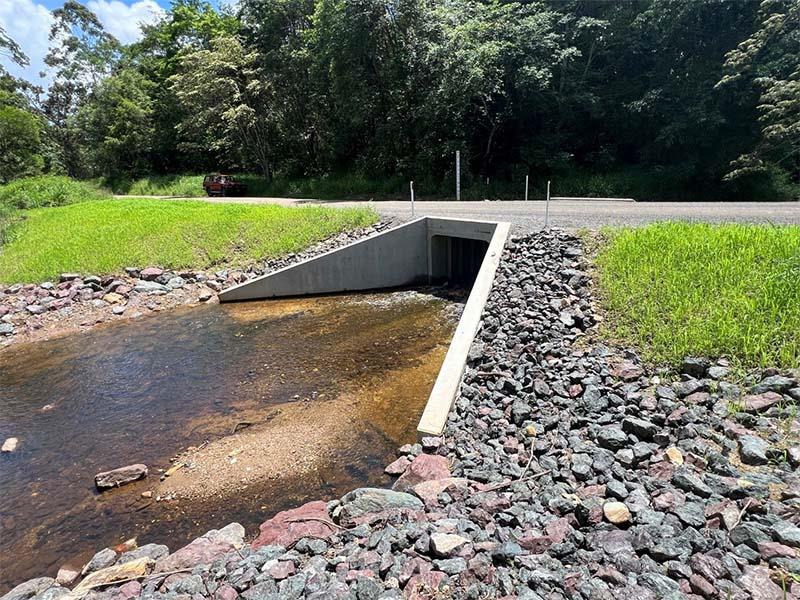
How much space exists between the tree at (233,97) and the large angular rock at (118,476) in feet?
72.0

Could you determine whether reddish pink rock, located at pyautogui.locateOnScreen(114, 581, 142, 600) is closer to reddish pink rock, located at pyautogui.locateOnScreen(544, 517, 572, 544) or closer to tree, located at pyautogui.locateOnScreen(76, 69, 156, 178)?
reddish pink rock, located at pyautogui.locateOnScreen(544, 517, 572, 544)

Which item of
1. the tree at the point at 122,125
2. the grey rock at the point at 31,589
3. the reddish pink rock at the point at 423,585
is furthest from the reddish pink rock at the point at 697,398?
the tree at the point at 122,125

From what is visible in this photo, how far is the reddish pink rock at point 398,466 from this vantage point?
15.5 ft

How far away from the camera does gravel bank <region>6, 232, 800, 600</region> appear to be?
2.58m

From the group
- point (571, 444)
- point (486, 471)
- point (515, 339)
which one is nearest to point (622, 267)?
point (515, 339)

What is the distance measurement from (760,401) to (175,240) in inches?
542

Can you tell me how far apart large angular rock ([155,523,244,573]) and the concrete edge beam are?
202cm

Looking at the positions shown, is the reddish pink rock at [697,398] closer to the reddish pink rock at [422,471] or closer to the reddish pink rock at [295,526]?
the reddish pink rock at [422,471]

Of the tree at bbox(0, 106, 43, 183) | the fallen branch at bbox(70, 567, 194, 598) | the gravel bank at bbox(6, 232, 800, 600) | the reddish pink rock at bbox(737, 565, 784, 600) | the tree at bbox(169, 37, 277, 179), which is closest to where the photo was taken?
the reddish pink rock at bbox(737, 565, 784, 600)

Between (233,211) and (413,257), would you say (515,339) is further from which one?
(233,211)

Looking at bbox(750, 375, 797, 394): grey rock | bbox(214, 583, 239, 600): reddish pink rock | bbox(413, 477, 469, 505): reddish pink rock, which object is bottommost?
bbox(413, 477, 469, 505): reddish pink rock

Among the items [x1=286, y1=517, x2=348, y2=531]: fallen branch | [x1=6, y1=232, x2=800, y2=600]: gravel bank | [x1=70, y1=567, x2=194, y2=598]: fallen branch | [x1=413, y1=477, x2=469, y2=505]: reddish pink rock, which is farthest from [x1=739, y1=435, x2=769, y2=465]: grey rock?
[x1=70, y1=567, x2=194, y2=598]: fallen branch

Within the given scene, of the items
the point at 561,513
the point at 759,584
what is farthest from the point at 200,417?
the point at 759,584

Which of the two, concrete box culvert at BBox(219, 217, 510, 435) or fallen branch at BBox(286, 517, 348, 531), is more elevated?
concrete box culvert at BBox(219, 217, 510, 435)
